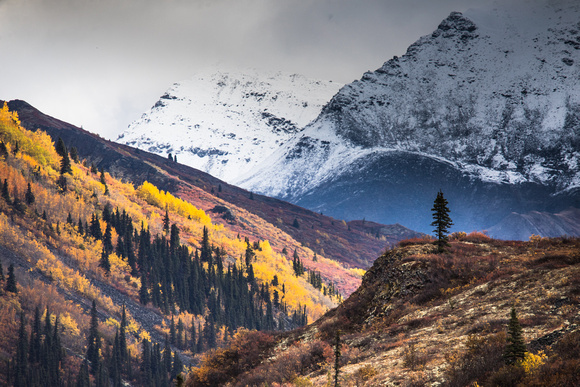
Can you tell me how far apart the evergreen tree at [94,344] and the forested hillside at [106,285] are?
35 cm

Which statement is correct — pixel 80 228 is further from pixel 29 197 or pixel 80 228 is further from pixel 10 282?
pixel 10 282

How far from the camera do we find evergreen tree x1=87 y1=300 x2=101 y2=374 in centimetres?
11854

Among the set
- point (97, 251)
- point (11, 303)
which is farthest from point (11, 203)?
point (11, 303)

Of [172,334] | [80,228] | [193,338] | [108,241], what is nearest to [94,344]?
[172,334]

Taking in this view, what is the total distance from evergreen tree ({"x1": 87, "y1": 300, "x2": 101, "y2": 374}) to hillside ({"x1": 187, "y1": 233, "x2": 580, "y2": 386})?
3697 inches

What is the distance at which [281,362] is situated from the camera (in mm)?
30969

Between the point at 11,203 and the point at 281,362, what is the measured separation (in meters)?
145

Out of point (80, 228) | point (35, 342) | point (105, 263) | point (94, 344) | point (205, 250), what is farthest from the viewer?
point (205, 250)

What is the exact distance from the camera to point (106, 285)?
14738cm

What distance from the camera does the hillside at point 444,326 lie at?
19.3 metres

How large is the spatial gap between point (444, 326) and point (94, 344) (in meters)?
114

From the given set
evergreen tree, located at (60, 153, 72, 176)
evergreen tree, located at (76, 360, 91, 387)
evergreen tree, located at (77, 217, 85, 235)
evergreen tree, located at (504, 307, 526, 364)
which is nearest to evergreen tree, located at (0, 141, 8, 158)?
evergreen tree, located at (60, 153, 72, 176)

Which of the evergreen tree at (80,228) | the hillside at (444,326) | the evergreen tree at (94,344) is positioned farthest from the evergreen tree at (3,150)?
the hillside at (444,326)

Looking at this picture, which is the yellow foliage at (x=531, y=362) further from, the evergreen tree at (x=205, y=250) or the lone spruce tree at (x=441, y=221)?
the evergreen tree at (x=205, y=250)
